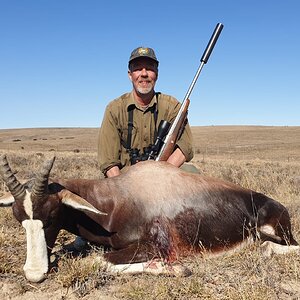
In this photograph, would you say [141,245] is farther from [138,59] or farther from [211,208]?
[138,59]

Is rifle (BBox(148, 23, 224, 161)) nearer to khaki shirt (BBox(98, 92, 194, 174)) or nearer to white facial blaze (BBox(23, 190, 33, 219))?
khaki shirt (BBox(98, 92, 194, 174))

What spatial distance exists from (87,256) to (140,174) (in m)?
1.14

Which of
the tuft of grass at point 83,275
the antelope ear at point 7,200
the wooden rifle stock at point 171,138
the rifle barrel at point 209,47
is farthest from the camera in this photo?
the rifle barrel at point 209,47

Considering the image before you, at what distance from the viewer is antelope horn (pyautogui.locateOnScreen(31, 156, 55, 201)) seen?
3.94 metres

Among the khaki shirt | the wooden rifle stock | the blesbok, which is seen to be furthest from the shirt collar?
the blesbok

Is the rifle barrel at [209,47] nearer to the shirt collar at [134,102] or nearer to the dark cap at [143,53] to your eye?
the shirt collar at [134,102]

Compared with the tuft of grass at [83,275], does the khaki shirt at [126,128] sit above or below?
above

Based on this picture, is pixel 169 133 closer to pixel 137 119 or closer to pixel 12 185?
pixel 137 119

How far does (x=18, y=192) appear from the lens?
13.2 ft

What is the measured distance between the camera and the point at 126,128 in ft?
21.9

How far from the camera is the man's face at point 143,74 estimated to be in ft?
21.6

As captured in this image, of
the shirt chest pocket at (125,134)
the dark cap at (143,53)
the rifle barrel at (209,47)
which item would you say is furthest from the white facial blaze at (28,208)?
the rifle barrel at (209,47)

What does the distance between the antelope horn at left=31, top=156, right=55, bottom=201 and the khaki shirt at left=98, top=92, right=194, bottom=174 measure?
2442mm

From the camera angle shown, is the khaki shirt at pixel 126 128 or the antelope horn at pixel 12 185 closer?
the antelope horn at pixel 12 185
